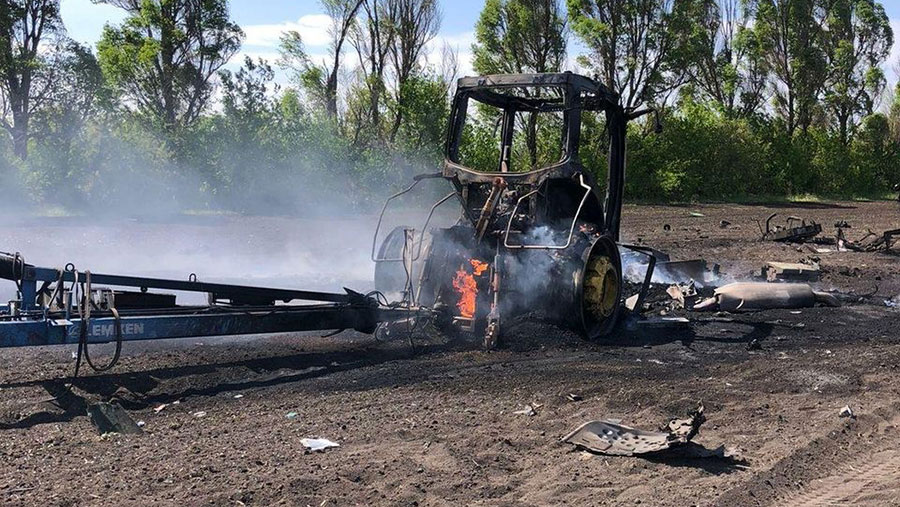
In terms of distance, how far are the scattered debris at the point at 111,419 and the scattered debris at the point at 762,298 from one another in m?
7.30

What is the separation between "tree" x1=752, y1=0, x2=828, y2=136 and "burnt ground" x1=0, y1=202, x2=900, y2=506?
39.1 metres

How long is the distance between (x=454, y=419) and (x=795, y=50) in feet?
144

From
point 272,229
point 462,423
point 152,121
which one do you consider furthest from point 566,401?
point 152,121

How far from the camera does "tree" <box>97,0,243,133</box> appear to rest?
29734 millimetres

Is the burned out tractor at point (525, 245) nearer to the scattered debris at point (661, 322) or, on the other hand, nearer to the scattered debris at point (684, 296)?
the scattered debris at point (661, 322)

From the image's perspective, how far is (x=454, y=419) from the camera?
601cm

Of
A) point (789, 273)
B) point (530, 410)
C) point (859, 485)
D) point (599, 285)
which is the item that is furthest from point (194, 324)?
point (789, 273)

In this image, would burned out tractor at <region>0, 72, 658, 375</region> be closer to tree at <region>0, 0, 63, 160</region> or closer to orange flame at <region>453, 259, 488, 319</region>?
orange flame at <region>453, 259, 488, 319</region>

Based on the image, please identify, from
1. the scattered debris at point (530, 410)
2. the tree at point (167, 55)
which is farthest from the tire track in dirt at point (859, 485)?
the tree at point (167, 55)

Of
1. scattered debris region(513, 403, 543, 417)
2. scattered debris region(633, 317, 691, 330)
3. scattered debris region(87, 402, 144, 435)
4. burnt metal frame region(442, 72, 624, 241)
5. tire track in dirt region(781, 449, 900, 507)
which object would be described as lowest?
tire track in dirt region(781, 449, 900, 507)

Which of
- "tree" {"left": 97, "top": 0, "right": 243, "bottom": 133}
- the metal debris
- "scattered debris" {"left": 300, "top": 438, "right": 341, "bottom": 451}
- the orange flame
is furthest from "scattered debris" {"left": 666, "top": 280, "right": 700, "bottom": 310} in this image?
"tree" {"left": 97, "top": 0, "right": 243, "bottom": 133}

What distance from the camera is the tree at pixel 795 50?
45062 mm

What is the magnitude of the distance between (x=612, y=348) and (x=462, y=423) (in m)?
2.99

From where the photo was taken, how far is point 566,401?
6.55 metres
